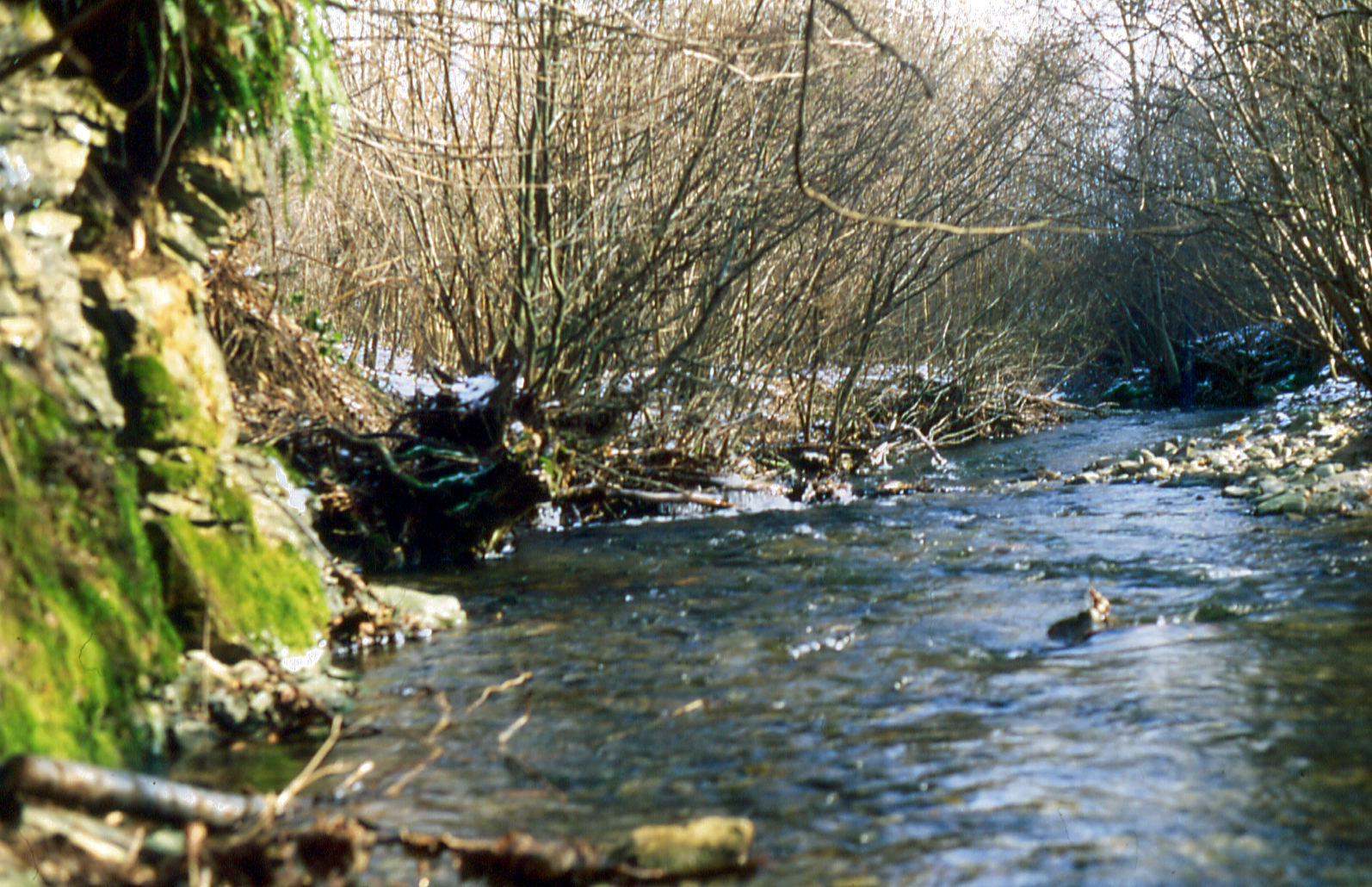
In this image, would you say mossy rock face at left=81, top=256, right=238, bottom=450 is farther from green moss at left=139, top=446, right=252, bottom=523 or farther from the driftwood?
the driftwood

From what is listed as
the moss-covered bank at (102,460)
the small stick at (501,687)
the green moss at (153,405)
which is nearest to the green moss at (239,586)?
the moss-covered bank at (102,460)

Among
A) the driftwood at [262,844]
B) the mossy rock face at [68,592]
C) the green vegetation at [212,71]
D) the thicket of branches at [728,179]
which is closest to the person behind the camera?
the driftwood at [262,844]

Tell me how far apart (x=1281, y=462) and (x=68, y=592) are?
1091cm

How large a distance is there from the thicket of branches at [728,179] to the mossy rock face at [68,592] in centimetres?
242

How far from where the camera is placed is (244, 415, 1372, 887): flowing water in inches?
128

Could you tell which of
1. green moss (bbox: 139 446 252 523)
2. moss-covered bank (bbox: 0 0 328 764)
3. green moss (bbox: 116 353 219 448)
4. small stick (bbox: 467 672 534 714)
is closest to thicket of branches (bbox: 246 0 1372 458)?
moss-covered bank (bbox: 0 0 328 764)

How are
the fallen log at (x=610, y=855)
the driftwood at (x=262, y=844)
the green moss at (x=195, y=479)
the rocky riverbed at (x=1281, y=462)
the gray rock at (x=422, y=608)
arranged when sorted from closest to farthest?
the driftwood at (x=262, y=844) < the fallen log at (x=610, y=855) < the green moss at (x=195, y=479) < the gray rock at (x=422, y=608) < the rocky riverbed at (x=1281, y=462)

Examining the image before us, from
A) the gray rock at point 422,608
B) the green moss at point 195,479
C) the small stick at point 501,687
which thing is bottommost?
the small stick at point 501,687

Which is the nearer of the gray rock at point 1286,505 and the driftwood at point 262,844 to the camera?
the driftwood at point 262,844

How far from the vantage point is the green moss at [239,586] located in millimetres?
4695

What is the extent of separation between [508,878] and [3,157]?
3253 mm

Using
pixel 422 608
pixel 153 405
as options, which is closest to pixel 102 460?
pixel 153 405

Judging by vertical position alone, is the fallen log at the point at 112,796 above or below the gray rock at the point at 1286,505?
above

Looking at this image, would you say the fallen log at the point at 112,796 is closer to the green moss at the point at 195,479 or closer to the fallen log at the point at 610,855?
the fallen log at the point at 610,855
